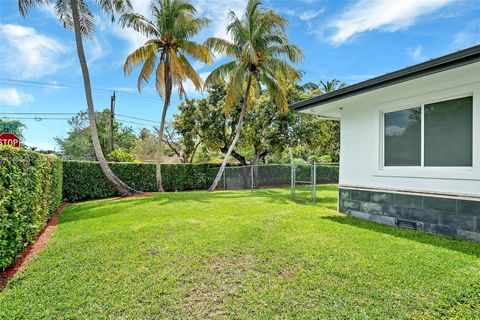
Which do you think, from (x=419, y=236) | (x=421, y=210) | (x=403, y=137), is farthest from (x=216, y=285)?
(x=403, y=137)

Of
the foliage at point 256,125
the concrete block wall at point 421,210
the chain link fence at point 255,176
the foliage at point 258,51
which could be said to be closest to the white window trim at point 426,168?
the concrete block wall at point 421,210

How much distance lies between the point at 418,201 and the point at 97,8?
48.9 feet

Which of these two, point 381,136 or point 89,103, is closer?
point 381,136

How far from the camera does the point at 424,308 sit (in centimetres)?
262

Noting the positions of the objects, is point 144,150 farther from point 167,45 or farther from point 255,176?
point 167,45

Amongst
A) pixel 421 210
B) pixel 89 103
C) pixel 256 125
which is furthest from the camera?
pixel 256 125

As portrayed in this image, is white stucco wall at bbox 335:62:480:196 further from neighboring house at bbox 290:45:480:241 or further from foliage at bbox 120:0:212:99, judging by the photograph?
foliage at bbox 120:0:212:99

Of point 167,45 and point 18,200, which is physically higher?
point 167,45

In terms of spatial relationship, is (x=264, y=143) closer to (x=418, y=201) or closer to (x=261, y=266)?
(x=418, y=201)

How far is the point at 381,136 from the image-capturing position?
619cm

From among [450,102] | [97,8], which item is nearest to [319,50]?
[450,102]

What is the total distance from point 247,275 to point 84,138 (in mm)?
30559

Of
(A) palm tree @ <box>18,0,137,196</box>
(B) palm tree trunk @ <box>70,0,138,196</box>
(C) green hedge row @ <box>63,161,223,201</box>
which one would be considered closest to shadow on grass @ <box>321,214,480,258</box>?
(B) palm tree trunk @ <box>70,0,138,196</box>

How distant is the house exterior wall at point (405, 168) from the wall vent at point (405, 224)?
0.09 meters
